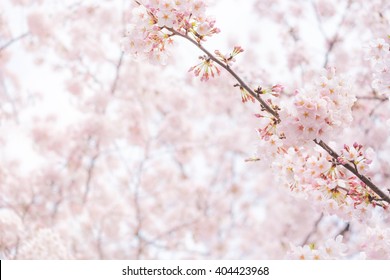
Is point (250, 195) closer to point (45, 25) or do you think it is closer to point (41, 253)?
point (45, 25)

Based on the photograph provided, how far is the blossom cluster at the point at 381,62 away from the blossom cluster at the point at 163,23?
34.8 inches

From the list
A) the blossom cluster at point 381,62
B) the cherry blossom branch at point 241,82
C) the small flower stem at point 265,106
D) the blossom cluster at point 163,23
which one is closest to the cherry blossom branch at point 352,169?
the small flower stem at point 265,106

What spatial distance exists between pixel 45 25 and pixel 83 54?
74cm

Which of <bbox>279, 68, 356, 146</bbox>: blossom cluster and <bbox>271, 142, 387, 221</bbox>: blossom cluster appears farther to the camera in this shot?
<bbox>271, 142, 387, 221</bbox>: blossom cluster

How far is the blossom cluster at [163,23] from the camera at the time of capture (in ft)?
6.18

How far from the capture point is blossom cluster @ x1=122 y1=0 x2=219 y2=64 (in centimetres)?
188

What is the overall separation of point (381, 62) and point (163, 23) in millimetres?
1119

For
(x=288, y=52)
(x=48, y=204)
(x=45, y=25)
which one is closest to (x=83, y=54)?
(x=45, y=25)

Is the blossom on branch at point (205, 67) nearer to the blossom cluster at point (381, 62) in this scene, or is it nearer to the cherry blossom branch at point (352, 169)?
the cherry blossom branch at point (352, 169)

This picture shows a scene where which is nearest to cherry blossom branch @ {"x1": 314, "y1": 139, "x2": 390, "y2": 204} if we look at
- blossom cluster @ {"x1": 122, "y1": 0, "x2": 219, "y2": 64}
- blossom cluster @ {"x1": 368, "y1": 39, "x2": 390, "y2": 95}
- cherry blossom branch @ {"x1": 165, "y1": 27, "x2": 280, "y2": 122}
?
cherry blossom branch @ {"x1": 165, "y1": 27, "x2": 280, "y2": 122}

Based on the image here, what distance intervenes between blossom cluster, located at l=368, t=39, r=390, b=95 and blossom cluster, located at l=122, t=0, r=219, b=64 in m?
0.88

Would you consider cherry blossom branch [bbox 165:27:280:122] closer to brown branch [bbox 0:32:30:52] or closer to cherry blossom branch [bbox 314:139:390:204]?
cherry blossom branch [bbox 314:139:390:204]

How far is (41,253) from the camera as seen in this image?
355cm

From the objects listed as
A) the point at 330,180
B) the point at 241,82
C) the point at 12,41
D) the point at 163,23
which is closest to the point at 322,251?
the point at 330,180
